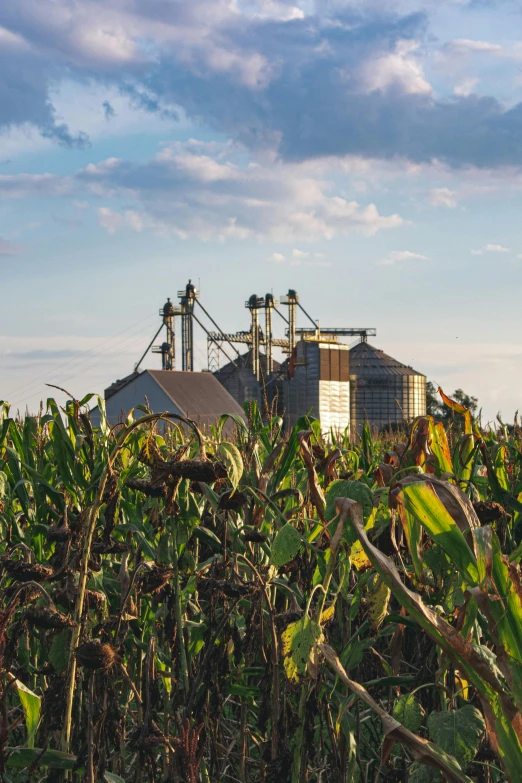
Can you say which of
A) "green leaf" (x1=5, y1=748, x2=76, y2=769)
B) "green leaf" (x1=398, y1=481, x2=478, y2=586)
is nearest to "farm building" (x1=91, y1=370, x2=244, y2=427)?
"green leaf" (x1=5, y1=748, x2=76, y2=769)

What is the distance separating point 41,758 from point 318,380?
50087 mm

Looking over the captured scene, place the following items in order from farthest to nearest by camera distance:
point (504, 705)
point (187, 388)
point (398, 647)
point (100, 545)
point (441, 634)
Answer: point (187, 388), point (398, 647), point (100, 545), point (504, 705), point (441, 634)

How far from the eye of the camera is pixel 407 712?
2.04m

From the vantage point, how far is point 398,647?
8.61ft

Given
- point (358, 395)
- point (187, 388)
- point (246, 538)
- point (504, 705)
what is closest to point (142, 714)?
point (246, 538)

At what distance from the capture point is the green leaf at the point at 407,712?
202 cm

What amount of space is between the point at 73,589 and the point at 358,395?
184 ft

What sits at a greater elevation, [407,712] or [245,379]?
[245,379]

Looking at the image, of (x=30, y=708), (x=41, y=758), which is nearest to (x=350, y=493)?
(x=30, y=708)

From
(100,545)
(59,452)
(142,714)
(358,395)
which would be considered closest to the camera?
(142,714)

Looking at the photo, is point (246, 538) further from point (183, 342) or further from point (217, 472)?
Answer: point (183, 342)

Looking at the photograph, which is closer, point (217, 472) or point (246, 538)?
point (217, 472)

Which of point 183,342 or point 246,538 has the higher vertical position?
point 183,342

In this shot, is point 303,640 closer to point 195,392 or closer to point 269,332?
point 195,392
